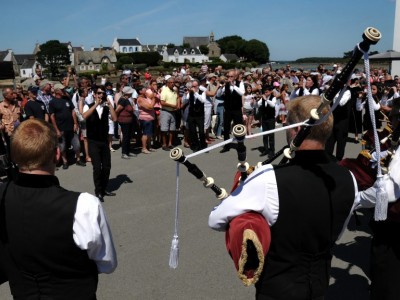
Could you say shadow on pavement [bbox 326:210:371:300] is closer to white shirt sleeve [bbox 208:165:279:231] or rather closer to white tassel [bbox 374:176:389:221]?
white tassel [bbox 374:176:389:221]

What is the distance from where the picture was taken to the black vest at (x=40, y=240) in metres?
1.89

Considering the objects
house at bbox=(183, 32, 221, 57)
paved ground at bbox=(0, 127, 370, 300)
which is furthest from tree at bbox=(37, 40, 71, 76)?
paved ground at bbox=(0, 127, 370, 300)

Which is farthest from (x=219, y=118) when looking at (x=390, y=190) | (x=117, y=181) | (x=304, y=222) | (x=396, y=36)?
(x=396, y=36)

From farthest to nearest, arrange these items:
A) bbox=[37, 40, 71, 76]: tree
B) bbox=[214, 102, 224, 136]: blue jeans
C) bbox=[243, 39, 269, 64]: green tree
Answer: bbox=[243, 39, 269, 64]: green tree < bbox=[37, 40, 71, 76]: tree < bbox=[214, 102, 224, 136]: blue jeans

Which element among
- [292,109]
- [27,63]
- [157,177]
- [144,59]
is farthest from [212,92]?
[27,63]

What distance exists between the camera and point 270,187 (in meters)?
1.83

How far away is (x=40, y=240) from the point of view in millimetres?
1901

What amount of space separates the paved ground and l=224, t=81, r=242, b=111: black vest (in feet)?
5.97

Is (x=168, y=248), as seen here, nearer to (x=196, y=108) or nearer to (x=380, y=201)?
(x=380, y=201)

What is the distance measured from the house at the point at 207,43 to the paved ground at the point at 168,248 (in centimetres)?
11847

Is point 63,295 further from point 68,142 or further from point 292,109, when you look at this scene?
point 68,142

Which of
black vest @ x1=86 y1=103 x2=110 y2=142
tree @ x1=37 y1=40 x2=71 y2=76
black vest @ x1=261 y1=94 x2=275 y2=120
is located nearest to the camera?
black vest @ x1=86 y1=103 x2=110 y2=142

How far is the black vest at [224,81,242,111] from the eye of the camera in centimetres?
845

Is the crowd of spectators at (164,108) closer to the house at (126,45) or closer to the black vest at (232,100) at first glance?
the black vest at (232,100)
